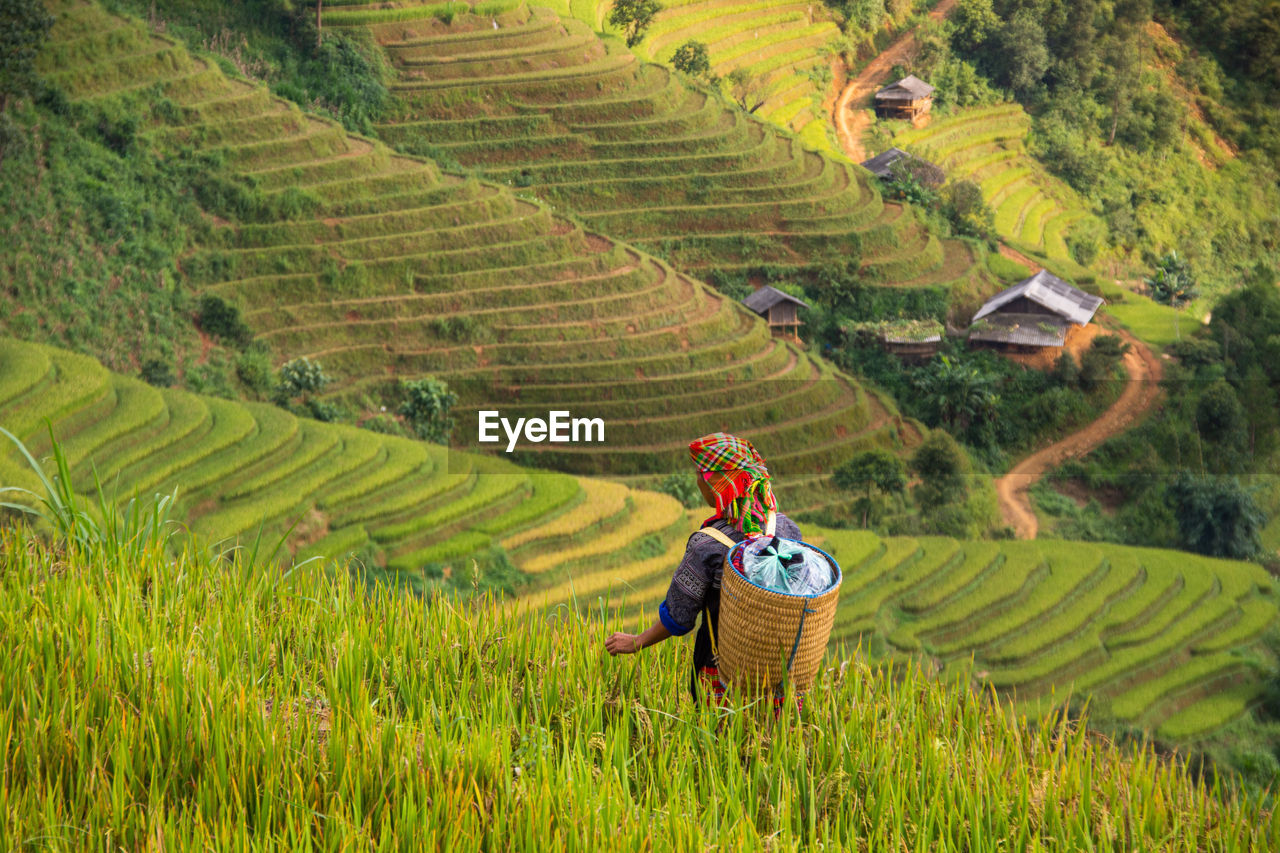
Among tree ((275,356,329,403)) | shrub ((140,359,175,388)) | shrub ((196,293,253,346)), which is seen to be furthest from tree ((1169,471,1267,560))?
shrub ((140,359,175,388))

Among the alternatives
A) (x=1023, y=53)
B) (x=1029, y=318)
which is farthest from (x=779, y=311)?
(x=1023, y=53)

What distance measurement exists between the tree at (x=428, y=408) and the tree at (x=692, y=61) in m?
14.5

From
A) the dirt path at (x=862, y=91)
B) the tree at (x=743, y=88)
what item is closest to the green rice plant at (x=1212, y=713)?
the dirt path at (x=862, y=91)

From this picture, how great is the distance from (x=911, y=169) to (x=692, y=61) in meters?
6.56

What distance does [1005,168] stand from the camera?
31.3m

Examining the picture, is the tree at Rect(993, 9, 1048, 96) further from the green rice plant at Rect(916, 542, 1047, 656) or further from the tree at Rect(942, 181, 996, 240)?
the green rice plant at Rect(916, 542, 1047, 656)

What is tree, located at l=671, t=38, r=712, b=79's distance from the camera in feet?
97.4

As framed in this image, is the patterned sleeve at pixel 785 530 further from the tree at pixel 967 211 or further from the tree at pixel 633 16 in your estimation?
the tree at pixel 633 16

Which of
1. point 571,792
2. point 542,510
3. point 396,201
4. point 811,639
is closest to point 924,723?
point 811,639

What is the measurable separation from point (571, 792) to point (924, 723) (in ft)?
3.03

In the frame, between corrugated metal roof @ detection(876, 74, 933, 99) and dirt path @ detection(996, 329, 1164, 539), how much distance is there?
9.56 metres

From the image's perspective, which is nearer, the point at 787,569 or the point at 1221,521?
the point at 787,569

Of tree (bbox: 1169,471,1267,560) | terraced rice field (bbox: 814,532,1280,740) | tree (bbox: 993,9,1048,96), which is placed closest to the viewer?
terraced rice field (bbox: 814,532,1280,740)

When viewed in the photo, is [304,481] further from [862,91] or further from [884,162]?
[862,91]
